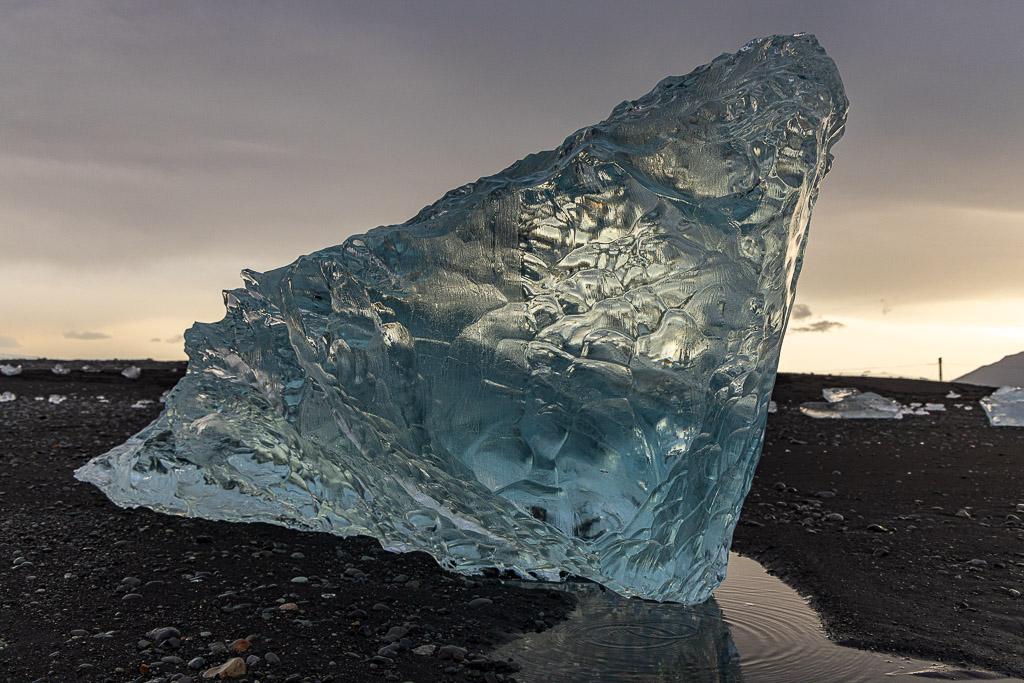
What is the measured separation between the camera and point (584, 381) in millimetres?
4176

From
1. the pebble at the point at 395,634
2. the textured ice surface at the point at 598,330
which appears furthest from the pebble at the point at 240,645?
the textured ice surface at the point at 598,330

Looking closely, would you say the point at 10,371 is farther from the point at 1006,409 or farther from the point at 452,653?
the point at 1006,409

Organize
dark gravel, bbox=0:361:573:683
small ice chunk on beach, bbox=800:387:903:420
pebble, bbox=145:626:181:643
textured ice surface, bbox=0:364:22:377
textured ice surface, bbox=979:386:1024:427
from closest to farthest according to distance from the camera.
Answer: dark gravel, bbox=0:361:573:683
pebble, bbox=145:626:181:643
textured ice surface, bbox=979:386:1024:427
small ice chunk on beach, bbox=800:387:903:420
textured ice surface, bbox=0:364:22:377

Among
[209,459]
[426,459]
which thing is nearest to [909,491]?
[426,459]

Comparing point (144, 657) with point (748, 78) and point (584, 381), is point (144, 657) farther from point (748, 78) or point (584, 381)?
point (748, 78)

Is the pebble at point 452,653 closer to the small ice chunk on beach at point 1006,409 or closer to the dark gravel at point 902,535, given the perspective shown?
the dark gravel at point 902,535

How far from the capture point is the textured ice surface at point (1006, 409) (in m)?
10.4

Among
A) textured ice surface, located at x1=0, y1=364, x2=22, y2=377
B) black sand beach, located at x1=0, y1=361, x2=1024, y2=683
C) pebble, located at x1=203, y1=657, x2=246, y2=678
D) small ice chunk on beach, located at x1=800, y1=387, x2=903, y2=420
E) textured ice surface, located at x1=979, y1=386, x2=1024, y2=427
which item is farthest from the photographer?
textured ice surface, located at x1=0, y1=364, x2=22, y2=377

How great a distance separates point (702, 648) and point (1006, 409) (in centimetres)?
912

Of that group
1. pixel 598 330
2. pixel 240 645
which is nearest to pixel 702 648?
pixel 598 330

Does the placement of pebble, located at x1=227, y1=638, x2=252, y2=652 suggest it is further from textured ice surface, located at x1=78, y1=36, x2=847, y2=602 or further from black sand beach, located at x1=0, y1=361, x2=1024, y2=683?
textured ice surface, located at x1=78, y1=36, x2=847, y2=602

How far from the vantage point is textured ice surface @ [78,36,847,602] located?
13.1ft

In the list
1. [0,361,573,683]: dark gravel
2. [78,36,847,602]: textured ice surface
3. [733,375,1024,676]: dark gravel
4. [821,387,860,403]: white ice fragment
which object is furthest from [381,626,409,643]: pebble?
[821,387,860,403]: white ice fragment

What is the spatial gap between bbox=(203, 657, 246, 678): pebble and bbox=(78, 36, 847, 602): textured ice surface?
5.17ft
